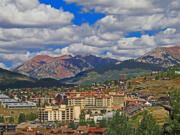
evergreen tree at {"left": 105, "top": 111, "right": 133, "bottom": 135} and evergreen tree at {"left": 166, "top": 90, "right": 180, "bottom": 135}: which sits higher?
evergreen tree at {"left": 166, "top": 90, "right": 180, "bottom": 135}

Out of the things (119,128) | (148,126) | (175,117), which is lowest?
(119,128)

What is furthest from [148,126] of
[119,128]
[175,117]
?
[175,117]

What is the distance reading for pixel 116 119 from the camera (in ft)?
461

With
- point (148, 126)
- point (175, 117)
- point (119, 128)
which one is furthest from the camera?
point (119, 128)

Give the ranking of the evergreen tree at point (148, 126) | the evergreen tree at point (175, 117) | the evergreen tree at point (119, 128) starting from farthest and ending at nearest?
the evergreen tree at point (119, 128)
the evergreen tree at point (148, 126)
the evergreen tree at point (175, 117)

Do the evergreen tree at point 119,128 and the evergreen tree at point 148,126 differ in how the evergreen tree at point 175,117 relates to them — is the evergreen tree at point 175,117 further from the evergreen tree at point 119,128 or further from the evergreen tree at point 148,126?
the evergreen tree at point 119,128

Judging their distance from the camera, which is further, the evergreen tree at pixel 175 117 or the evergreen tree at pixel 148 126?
the evergreen tree at pixel 148 126

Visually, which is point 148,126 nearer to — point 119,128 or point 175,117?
point 119,128

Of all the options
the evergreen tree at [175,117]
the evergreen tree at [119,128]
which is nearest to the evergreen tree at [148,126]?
the evergreen tree at [119,128]

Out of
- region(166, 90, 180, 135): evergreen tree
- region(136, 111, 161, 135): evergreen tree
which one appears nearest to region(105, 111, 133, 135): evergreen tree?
region(136, 111, 161, 135): evergreen tree

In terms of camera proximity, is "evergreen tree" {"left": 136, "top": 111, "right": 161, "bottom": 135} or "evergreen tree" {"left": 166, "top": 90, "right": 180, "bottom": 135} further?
"evergreen tree" {"left": 136, "top": 111, "right": 161, "bottom": 135}

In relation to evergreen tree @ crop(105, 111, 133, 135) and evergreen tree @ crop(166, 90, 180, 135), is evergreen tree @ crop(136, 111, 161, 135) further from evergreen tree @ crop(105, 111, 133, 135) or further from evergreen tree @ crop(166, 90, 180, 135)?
evergreen tree @ crop(166, 90, 180, 135)

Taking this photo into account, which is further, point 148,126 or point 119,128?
point 119,128

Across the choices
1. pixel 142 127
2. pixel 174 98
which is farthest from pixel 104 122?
pixel 174 98
